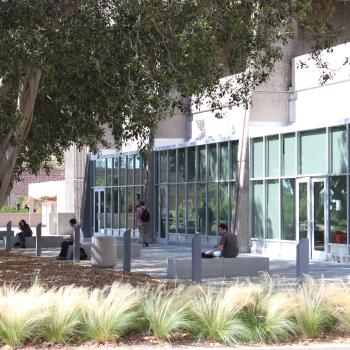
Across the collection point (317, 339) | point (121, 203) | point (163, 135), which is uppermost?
point (163, 135)

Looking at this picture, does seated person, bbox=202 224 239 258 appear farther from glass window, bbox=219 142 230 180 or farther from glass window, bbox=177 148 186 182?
glass window, bbox=177 148 186 182

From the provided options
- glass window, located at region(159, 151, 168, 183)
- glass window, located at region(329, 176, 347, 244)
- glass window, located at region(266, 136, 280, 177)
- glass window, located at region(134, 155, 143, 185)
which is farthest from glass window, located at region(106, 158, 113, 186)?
glass window, located at region(329, 176, 347, 244)

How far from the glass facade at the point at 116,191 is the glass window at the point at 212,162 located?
675 cm

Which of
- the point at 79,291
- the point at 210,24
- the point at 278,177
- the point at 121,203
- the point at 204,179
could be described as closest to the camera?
the point at 79,291

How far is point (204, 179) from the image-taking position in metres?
30.6

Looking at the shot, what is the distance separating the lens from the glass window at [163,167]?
3391 cm

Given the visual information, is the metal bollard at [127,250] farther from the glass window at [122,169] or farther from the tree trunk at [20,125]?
the glass window at [122,169]

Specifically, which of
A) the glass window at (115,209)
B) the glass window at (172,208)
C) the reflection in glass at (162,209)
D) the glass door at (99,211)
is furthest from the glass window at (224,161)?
the glass door at (99,211)

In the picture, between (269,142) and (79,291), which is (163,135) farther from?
(79,291)

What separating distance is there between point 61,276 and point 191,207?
→ 15089 mm

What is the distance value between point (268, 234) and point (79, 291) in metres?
17.0

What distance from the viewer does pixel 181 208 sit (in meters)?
32.4

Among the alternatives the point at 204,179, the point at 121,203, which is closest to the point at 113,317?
the point at 204,179

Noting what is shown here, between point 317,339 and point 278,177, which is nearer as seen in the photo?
point 317,339
